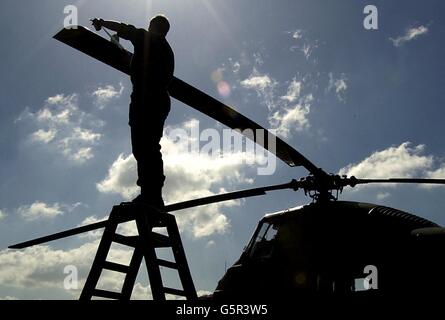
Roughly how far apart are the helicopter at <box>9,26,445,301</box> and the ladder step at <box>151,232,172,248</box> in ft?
7.57

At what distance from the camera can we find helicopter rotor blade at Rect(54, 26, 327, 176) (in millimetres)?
5195

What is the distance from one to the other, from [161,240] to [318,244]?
392 cm

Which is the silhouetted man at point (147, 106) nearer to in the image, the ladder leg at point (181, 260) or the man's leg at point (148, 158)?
the man's leg at point (148, 158)

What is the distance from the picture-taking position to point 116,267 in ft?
14.6

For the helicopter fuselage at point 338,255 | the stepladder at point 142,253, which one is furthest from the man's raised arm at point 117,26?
the helicopter fuselage at point 338,255

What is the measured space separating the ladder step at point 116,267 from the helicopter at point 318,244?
220 cm

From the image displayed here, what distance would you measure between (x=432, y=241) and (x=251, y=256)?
3.38 meters

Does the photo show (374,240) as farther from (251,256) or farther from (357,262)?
(251,256)

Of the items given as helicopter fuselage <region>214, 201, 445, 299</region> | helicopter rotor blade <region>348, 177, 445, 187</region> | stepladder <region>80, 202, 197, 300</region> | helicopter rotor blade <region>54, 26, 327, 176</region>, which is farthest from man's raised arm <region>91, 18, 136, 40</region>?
helicopter rotor blade <region>348, 177, 445, 187</region>

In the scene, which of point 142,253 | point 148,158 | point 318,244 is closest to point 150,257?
point 142,253

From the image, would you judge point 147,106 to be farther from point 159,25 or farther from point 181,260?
point 181,260

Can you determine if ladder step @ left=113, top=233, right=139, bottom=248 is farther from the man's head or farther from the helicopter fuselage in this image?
the helicopter fuselage

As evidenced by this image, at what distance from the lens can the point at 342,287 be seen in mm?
7289

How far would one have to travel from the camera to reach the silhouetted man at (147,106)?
4.88 metres
